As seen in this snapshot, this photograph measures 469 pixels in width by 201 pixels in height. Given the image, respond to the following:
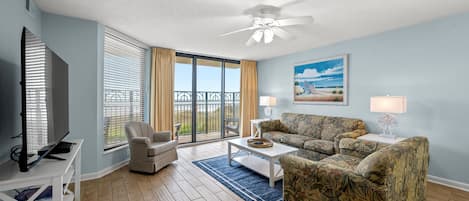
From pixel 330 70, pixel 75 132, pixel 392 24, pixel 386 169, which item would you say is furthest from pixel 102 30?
pixel 392 24

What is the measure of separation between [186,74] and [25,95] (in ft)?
12.1

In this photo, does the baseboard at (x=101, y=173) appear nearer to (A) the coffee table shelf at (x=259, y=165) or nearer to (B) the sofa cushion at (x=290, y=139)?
(A) the coffee table shelf at (x=259, y=165)

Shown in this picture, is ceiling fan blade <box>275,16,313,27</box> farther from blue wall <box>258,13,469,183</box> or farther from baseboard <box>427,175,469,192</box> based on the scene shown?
baseboard <box>427,175,469,192</box>

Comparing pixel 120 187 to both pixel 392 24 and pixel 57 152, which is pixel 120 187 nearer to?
pixel 57 152

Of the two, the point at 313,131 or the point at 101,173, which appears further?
the point at 313,131

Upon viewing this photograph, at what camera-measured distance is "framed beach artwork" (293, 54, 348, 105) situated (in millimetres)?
3865

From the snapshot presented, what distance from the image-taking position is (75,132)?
9.15 feet

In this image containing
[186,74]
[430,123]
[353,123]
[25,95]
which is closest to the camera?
[25,95]

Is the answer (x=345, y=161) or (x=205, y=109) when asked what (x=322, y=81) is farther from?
(x=205, y=109)

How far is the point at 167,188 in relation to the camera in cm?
262

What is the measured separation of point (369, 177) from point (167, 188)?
2.31 meters

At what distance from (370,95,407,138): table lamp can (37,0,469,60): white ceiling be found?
3.70 feet

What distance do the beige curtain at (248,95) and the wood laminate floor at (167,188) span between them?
2.53 metres

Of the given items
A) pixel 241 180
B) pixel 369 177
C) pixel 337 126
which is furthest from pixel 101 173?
pixel 337 126
